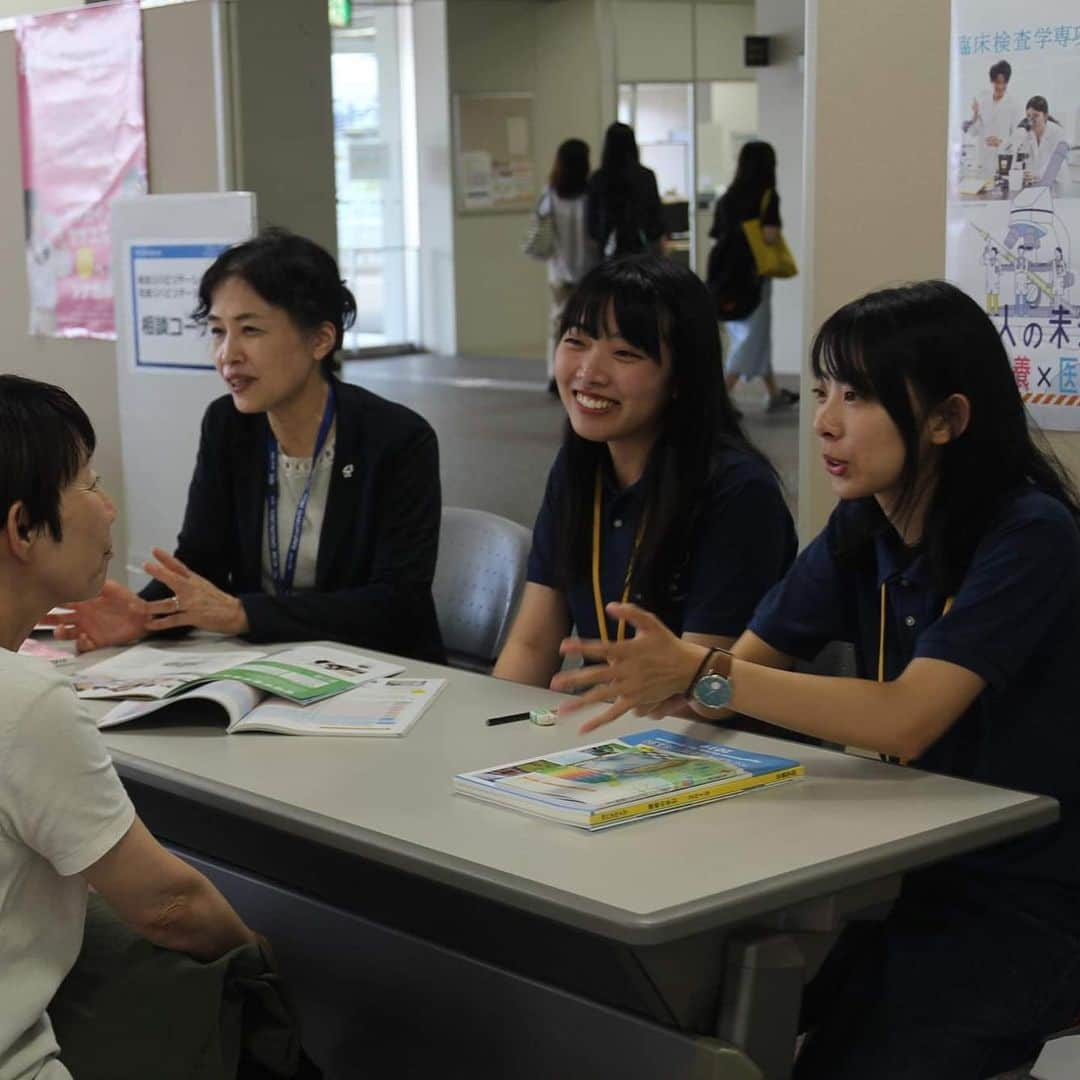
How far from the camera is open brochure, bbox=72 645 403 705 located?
2355mm

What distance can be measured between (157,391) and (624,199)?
473 cm

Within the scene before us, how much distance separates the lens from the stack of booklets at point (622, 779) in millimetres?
1816

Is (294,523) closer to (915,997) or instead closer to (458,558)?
(458,558)

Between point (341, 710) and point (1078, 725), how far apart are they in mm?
978

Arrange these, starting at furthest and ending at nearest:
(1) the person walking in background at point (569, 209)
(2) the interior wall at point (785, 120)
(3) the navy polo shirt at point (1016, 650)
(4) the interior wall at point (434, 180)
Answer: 1. (4) the interior wall at point (434, 180)
2. (2) the interior wall at point (785, 120)
3. (1) the person walking in background at point (569, 209)
4. (3) the navy polo shirt at point (1016, 650)

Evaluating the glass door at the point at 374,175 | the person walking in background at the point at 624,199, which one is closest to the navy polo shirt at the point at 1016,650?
the person walking in background at the point at 624,199

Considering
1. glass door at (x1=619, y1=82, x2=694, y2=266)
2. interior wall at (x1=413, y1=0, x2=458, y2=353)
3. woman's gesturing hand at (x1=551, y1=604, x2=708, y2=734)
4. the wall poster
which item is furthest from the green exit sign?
woman's gesturing hand at (x1=551, y1=604, x2=708, y2=734)

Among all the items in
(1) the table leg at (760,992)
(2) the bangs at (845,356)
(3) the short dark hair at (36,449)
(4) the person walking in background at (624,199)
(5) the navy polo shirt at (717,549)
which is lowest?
(1) the table leg at (760,992)

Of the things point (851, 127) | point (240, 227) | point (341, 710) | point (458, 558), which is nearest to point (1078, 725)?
point (341, 710)

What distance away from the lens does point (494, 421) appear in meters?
9.48

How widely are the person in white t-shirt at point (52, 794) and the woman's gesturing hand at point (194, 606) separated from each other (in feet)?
3.03

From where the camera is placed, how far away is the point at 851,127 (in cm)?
333

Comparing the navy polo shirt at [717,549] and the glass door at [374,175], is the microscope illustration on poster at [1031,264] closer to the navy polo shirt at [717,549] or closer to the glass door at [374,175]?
the navy polo shirt at [717,549]

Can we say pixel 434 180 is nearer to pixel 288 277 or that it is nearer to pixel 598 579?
pixel 288 277
